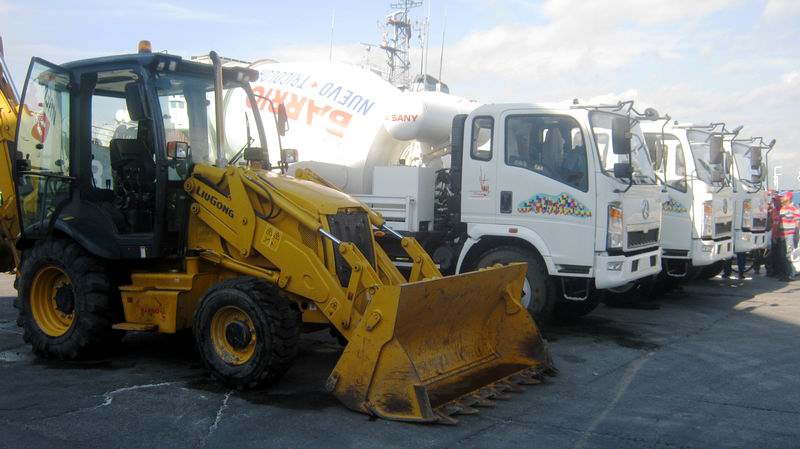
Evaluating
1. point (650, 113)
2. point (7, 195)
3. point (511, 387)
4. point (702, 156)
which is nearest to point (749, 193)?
point (702, 156)

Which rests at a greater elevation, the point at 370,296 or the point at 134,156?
the point at 134,156

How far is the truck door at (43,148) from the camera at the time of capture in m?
7.46

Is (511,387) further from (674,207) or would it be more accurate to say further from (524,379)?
(674,207)

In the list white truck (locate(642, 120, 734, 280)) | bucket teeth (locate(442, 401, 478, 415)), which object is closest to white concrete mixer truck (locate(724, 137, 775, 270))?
white truck (locate(642, 120, 734, 280))

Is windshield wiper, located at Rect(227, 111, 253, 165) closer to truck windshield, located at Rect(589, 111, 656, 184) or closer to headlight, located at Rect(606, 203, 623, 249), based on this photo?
truck windshield, located at Rect(589, 111, 656, 184)

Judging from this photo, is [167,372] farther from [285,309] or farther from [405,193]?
[405,193]

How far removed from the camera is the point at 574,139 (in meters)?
8.90

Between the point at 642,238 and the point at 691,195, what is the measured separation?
9.05 feet

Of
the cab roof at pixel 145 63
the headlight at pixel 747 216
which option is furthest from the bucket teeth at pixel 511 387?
the headlight at pixel 747 216

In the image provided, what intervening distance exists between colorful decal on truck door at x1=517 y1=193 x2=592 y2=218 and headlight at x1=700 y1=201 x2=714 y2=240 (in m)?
3.78

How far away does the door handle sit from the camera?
908 centimetres

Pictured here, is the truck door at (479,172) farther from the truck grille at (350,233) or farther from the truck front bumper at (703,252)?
the truck front bumper at (703,252)

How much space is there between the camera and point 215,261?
22.7ft

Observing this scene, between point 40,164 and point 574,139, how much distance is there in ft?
18.6
